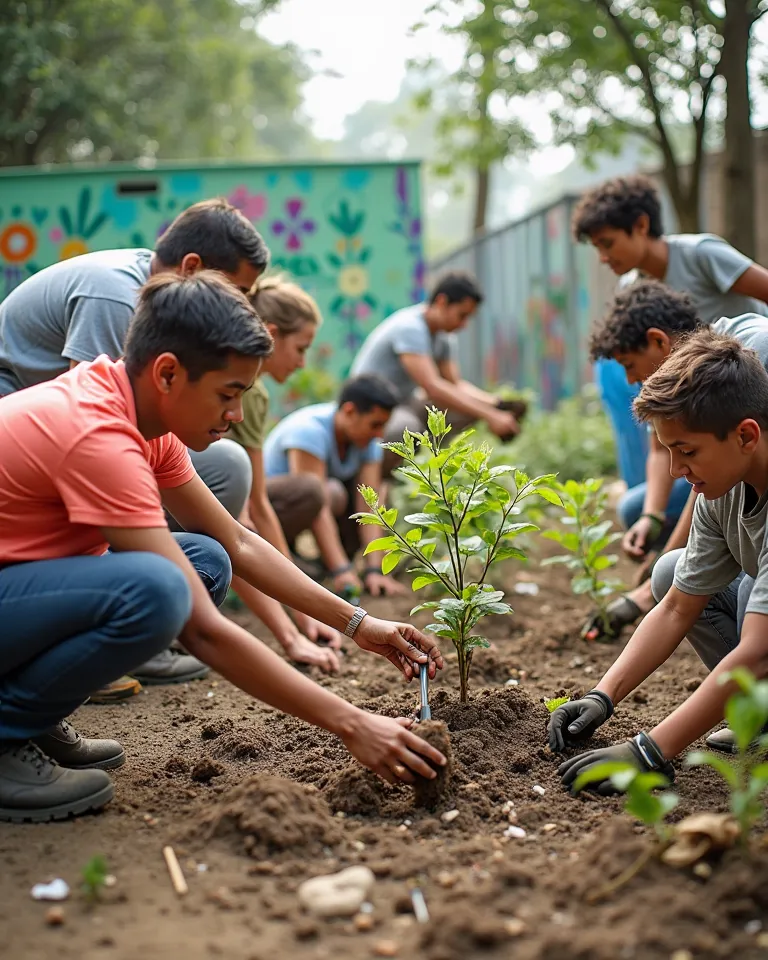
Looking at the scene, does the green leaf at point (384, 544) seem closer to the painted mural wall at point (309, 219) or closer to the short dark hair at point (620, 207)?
the short dark hair at point (620, 207)

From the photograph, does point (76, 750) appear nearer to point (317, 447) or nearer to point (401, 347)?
point (317, 447)

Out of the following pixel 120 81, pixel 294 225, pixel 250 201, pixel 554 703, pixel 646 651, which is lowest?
pixel 554 703

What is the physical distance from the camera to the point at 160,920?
1.98 m

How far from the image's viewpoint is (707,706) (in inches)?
93.6

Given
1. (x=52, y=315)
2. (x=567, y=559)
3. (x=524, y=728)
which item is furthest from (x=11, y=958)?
(x=567, y=559)

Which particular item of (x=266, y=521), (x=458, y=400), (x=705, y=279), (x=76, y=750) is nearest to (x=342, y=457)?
(x=458, y=400)

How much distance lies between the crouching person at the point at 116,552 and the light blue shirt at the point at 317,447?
274cm

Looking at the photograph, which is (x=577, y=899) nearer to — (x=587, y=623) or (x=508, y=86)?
(x=587, y=623)

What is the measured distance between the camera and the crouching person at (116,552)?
2.26 meters

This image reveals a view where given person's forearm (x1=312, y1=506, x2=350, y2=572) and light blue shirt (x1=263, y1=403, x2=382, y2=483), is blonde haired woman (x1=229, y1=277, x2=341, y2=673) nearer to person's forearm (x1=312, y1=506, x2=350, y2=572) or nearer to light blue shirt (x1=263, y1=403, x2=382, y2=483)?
person's forearm (x1=312, y1=506, x2=350, y2=572)

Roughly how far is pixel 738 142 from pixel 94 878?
243 inches

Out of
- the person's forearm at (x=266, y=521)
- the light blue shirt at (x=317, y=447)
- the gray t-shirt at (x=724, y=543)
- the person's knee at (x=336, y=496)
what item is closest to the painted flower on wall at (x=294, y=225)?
the light blue shirt at (x=317, y=447)

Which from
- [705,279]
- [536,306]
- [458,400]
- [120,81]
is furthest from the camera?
[120,81]

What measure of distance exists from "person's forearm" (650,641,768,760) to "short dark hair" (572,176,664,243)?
258 cm
